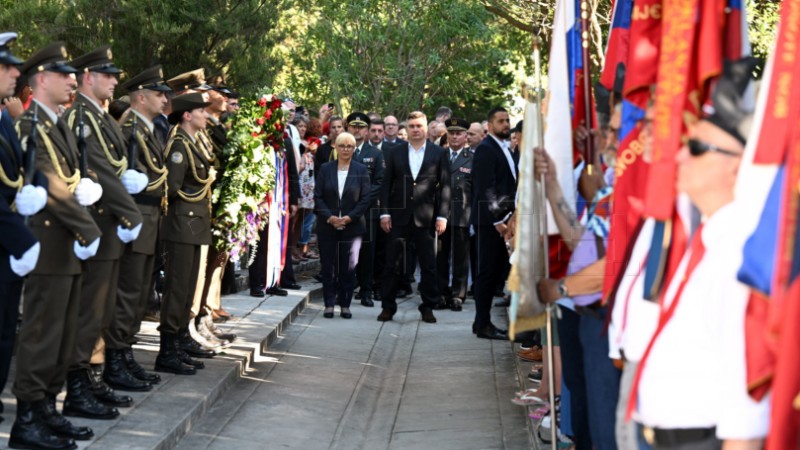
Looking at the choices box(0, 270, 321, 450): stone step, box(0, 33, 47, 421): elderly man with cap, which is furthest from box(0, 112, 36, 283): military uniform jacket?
box(0, 270, 321, 450): stone step

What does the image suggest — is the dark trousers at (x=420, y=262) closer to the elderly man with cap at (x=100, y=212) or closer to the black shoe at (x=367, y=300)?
the black shoe at (x=367, y=300)

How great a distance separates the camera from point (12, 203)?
6.84m

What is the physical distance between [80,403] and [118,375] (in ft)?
3.36

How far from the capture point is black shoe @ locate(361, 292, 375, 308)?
51.6 ft

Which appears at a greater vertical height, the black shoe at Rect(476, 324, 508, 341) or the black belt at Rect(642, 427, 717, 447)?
the black belt at Rect(642, 427, 717, 447)

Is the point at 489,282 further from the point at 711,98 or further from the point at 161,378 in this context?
the point at 711,98

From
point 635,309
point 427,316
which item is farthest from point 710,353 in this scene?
point 427,316

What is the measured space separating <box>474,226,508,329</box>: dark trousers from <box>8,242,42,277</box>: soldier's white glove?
6.52 metres

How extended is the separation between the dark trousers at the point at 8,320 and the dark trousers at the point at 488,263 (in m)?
6.17

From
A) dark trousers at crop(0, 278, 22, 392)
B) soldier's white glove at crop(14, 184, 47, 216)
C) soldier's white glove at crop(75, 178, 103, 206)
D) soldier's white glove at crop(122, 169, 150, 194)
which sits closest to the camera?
soldier's white glove at crop(14, 184, 47, 216)

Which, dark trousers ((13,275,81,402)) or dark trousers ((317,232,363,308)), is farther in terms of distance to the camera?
dark trousers ((317,232,363,308))

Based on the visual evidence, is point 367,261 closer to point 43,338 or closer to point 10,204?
point 43,338

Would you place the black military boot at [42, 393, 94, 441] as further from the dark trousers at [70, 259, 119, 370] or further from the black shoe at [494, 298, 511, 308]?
the black shoe at [494, 298, 511, 308]

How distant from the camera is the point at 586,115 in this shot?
7023 millimetres
